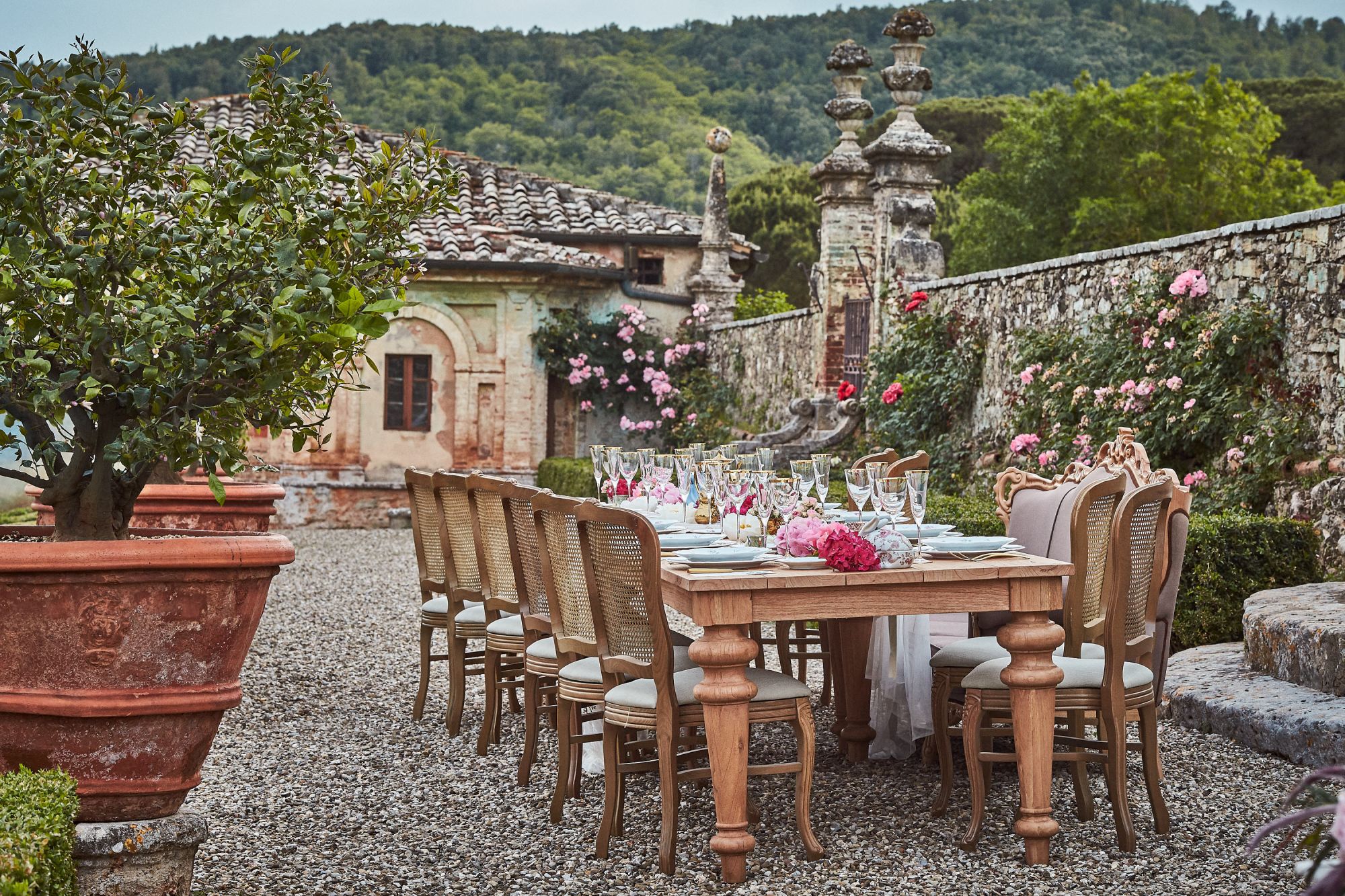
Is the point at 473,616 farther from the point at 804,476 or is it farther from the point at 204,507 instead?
the point at 804,476

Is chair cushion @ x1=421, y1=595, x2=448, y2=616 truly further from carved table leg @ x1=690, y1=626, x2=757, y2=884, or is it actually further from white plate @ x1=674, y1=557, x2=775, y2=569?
carved table leg @ x1=690, y1=626, x2=757, y2=884

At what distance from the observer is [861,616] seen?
A: 3.79m

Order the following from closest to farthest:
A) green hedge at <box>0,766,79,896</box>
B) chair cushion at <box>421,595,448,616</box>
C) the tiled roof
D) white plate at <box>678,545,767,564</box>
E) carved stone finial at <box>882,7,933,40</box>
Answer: green hedge at <box>0,766,79,896</box> → white plate at <box>678,545,767,564</box> → chair cushion at <box>421,595,448,616</box> → carved stone finial at <box>882,7,933,40</box> → the tiled roof

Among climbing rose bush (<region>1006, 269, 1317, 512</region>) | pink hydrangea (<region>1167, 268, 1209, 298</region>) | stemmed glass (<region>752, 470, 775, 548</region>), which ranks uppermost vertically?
pink hydrangea (<region>1167, 268, 1209, 298</region>)

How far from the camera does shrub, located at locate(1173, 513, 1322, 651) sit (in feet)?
20.1

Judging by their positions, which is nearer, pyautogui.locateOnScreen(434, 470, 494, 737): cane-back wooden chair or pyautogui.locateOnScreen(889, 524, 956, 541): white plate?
pyautogui.locateOnScreen(889, 524, 956, 541): white plate

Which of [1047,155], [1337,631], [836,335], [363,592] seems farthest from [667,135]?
[1337,631]

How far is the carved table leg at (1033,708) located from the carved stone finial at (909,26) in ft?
28.5

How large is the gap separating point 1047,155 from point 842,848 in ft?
92.5

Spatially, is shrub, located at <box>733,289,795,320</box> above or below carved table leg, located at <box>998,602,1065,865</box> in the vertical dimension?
above

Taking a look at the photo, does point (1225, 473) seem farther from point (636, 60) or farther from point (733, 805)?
point (636, 60)

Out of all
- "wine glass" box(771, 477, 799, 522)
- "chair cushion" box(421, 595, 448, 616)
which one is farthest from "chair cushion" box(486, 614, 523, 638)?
"wine glass" box(771, 477, 799, 522)

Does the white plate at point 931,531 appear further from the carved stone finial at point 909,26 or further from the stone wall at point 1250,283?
the carved stone finial at point 909,26

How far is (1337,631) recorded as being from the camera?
16.1ft
